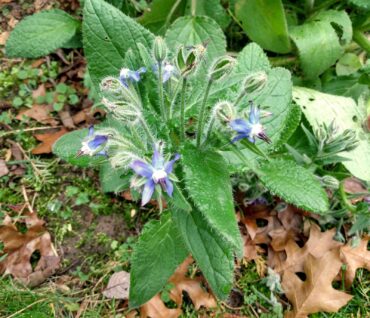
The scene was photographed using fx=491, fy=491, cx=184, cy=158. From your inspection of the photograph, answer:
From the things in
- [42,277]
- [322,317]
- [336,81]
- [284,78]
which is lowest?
[322,317]

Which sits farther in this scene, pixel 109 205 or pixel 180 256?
pixel 109 205

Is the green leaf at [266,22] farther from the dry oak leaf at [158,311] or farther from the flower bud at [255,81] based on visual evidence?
the dry oak leaf at [158,311]

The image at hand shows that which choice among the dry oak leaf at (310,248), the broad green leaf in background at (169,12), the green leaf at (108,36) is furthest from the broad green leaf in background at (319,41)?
the green leaf at (108,36)

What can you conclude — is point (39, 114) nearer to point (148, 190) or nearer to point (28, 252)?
point (28, 252)

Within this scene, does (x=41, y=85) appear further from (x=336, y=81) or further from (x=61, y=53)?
(x=336, y=81)

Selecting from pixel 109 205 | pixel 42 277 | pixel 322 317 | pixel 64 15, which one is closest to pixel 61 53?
pixel 64 15

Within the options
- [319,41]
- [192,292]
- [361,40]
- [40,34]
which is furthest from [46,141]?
[361,40]

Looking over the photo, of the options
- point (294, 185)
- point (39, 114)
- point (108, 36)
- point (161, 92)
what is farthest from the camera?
point (39, 114)
